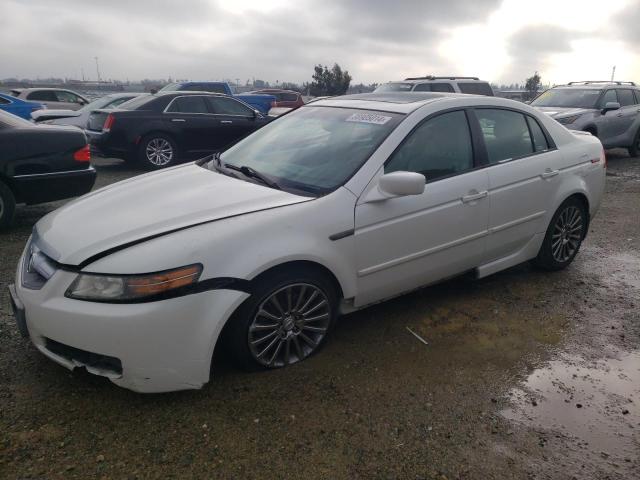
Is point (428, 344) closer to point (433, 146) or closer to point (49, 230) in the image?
point (433, 146)

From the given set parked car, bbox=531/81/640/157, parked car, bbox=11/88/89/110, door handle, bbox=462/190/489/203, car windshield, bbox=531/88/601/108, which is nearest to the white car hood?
door handle, bbox=462/190/489/203

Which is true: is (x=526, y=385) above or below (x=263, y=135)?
below

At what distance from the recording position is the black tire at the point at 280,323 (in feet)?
9.22

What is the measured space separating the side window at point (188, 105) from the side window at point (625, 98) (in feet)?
30.0

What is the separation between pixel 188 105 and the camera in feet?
33.8

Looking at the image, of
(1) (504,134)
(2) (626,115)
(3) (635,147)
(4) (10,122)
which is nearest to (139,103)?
(4) (10,122)

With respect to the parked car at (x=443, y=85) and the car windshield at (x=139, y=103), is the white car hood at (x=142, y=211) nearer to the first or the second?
the car windshield at (x=139, y=103)

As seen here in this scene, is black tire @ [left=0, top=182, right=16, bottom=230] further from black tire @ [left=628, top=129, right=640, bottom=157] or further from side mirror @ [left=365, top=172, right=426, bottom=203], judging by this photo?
black tire @ [left=628, top=129, right=640, bottom=157]

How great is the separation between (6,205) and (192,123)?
16.7 feet

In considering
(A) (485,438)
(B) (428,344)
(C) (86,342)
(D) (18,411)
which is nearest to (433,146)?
(B) (428,344)

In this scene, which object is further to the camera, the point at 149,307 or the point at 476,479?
the point at 149,307

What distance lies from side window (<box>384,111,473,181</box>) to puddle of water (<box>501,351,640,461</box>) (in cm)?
146

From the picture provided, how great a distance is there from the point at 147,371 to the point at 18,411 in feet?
2.44

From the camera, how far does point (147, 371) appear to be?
8.38 ft
